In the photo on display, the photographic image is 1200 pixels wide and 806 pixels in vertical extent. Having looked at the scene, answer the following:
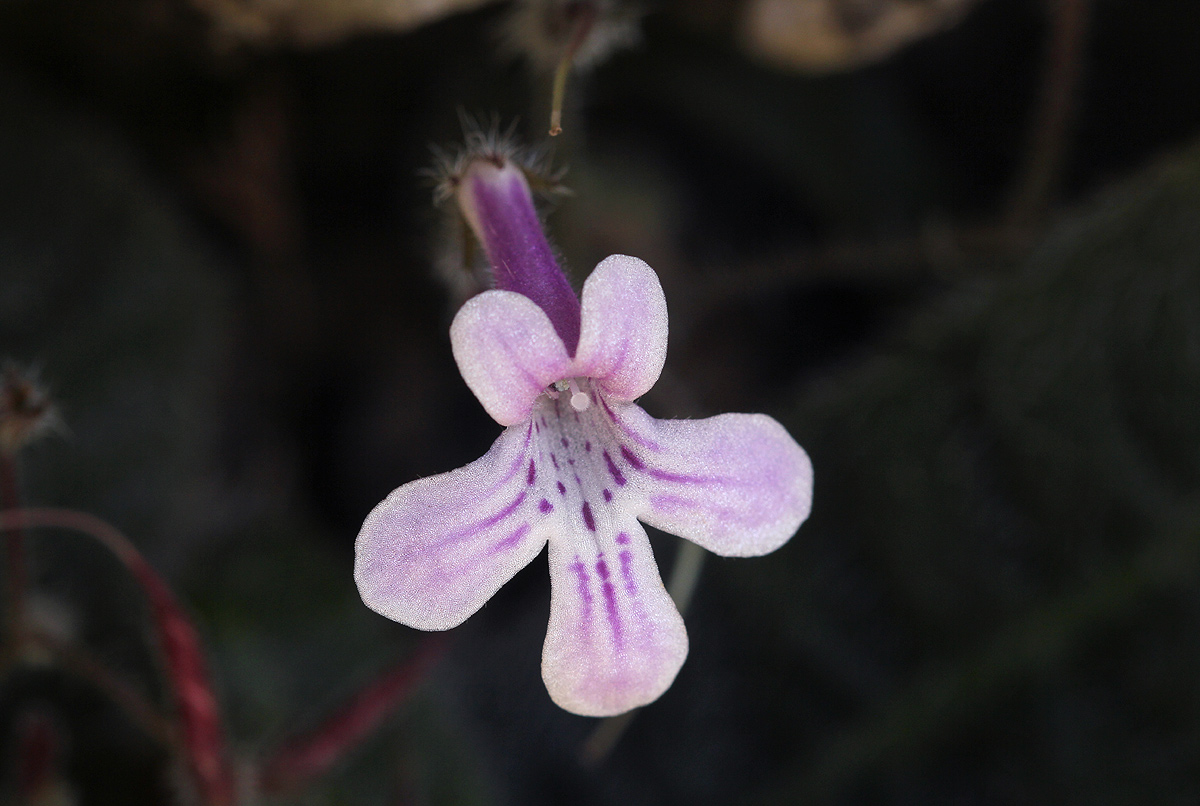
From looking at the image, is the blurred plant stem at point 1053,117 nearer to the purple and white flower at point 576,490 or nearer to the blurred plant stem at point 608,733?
the blurred plant stem at point 608,733

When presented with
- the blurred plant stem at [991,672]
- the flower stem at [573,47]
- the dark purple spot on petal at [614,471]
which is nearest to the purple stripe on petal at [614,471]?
the dark purple spot on petal at [614,471]

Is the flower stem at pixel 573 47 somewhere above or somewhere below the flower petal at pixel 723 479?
above

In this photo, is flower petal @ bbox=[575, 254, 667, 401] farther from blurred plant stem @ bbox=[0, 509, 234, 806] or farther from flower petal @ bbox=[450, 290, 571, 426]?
blurred plant stem @ bbox=[0, 509, 234, 806]

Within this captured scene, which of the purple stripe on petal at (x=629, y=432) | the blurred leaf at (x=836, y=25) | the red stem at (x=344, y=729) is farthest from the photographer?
the blurred leaf at (x=836, y=25)

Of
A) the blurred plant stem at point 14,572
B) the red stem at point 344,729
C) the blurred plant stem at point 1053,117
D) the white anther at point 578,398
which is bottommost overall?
the red stem at point 344,729

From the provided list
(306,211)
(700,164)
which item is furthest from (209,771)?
(700,164)

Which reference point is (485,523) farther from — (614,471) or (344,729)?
(344,729)

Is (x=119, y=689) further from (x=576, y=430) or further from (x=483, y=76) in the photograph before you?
(x=483, y=76)

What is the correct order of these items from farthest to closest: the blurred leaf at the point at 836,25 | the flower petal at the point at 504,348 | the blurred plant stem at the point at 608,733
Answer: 1. the blurred plant stem at the point at 608,733
2. the blurred leaf at the point at 836,25
3. the flower petal at the point at 504,348
